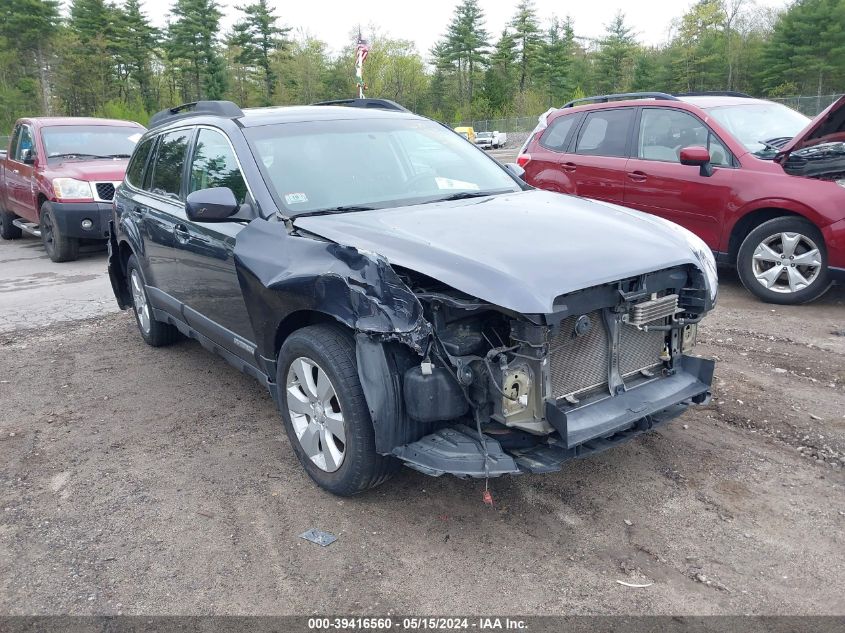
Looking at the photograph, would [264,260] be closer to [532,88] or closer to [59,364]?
[59,364]

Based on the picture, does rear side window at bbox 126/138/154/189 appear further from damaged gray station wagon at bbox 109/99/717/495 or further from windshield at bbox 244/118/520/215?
windshield at bbox 244/118/520/215

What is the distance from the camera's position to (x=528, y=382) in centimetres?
290

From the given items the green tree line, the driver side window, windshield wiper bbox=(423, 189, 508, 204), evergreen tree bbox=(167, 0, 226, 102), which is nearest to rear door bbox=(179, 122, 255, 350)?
windshield wiper bbox=(423, 189, 508, 204)

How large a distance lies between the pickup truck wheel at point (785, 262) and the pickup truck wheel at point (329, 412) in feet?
15.2

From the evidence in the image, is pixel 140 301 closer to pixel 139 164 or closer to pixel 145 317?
pixel 145 317

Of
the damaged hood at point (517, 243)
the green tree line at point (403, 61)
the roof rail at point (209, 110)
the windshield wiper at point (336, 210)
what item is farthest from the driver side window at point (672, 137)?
the green tree line at point (403, 61)

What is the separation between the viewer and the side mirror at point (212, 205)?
369cm

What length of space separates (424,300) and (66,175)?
8674mm

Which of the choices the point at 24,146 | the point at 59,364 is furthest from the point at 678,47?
the point at 59,364

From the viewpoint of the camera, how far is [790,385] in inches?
179

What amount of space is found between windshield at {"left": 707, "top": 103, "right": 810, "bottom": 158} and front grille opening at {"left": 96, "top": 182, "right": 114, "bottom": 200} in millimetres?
7805

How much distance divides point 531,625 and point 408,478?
122 centimetres

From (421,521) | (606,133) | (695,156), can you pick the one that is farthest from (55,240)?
(421,521)

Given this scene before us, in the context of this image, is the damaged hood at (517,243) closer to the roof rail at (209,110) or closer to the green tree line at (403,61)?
the roof rail at (209,110)
